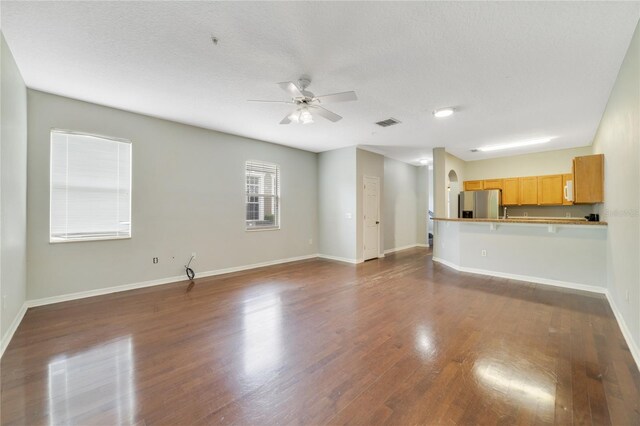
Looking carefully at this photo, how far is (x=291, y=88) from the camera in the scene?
2729 mm

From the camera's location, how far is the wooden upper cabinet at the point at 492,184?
733 centimetres

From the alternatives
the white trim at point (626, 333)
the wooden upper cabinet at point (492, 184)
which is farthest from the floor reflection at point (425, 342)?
the wooden upper cabinet at point (492, 184)

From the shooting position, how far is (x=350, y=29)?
7.35ft

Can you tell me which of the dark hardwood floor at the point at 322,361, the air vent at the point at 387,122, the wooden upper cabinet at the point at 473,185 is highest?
the air vent at the point at 387,122

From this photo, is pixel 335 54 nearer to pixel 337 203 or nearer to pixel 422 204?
pixel 337 203

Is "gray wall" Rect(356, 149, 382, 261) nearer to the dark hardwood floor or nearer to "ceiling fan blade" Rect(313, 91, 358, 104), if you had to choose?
the dark hardwood floor

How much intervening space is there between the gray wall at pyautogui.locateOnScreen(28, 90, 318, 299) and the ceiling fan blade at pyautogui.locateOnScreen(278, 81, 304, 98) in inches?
114

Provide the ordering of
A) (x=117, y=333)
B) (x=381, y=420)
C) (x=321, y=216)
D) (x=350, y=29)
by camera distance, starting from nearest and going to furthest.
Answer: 1. (x=381, y=420)
2. (x=350, y=29)
3. (x=117, y=333)
4. (x=321, y=216)

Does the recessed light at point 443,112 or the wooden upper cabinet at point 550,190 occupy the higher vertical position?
the recessed light at point 443,112

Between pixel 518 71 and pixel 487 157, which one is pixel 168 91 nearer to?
pixel 518 71

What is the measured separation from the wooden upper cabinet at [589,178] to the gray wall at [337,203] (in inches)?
151

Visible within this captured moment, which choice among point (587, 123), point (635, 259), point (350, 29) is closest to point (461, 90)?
point (350, 29)

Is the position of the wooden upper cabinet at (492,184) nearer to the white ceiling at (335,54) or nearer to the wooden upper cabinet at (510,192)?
the wooden upper cabinet at (510,192)

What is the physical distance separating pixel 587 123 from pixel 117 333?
24.3 ft
